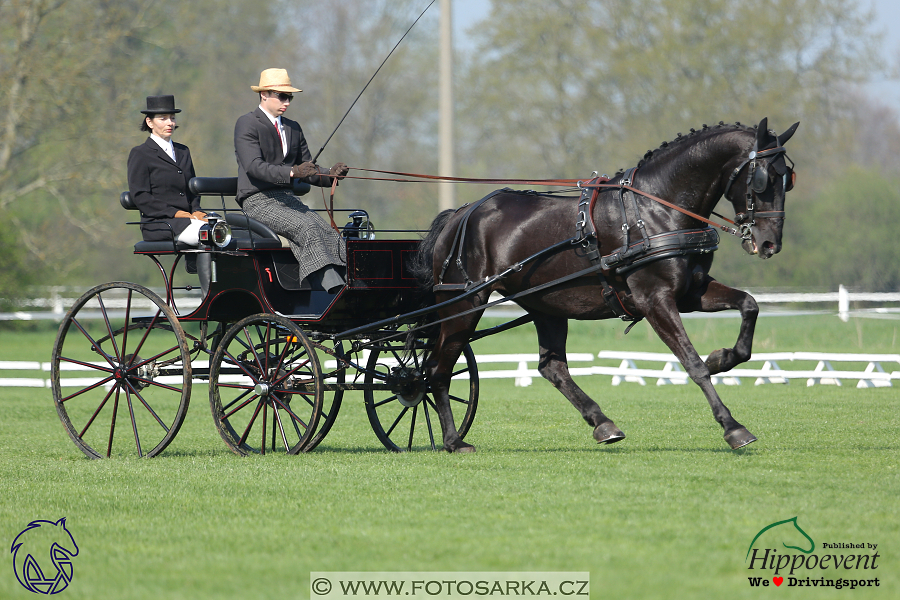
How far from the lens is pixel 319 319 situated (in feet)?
25.5

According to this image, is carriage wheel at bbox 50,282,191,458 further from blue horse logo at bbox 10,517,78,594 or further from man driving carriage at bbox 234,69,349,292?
blue horse logo at bbox 10,517,78,594

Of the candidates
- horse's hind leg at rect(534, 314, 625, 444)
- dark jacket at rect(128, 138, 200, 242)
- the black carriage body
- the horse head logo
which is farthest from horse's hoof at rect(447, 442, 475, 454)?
the horse head logo

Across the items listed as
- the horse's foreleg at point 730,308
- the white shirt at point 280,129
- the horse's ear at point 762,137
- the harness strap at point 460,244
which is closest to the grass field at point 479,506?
the horse's foreleg at point 730,308

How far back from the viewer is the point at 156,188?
8250mm

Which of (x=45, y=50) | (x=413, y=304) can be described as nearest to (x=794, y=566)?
(x=413, y=304)

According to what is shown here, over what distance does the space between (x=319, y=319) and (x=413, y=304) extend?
0.86 metres

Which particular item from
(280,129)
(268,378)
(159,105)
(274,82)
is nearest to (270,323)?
(268,378)

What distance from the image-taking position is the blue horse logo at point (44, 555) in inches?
173

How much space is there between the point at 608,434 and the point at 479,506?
2.06m

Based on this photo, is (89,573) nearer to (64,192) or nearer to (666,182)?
(666,182)

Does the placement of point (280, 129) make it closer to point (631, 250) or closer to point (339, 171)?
point (339, 171)

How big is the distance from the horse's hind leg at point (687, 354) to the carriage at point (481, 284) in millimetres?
10

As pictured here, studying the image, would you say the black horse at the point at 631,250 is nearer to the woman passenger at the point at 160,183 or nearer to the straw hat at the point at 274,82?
the straw hat at the point at 274,82

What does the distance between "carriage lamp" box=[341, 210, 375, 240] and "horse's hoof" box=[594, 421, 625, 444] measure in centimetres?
224
